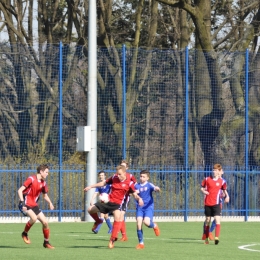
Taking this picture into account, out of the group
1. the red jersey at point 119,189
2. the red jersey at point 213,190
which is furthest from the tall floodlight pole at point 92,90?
the red jersey at point 119,189

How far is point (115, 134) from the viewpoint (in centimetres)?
2856

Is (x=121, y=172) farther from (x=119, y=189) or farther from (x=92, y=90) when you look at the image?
(x=92, y=90)

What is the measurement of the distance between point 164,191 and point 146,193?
31.8 ft

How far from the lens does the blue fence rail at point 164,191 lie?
89.3ft

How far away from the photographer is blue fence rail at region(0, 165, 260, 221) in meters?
27.2

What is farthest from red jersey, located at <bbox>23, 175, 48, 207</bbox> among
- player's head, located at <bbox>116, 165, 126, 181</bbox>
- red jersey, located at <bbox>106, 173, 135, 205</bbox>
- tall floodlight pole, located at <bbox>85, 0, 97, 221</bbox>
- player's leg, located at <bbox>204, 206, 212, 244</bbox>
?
tall floodlight pole, located at <bbox>85, 0, 97, 221</bbox>

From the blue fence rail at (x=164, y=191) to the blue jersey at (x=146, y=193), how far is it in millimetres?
9005

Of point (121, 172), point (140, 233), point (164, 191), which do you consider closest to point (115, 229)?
point (140, 233)

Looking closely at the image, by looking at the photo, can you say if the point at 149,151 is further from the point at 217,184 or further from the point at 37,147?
the point at 217,184

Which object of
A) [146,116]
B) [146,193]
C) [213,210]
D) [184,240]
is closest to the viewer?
[146,193]

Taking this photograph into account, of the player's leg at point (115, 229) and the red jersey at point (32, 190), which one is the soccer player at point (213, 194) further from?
the red jersey at point (32, 190)

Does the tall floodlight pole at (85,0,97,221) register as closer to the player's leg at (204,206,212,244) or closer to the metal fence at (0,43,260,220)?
the metal fence at (0,43,260,220)

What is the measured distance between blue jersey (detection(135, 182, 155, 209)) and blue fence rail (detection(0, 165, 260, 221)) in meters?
9.01

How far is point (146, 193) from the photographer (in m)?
18.6
